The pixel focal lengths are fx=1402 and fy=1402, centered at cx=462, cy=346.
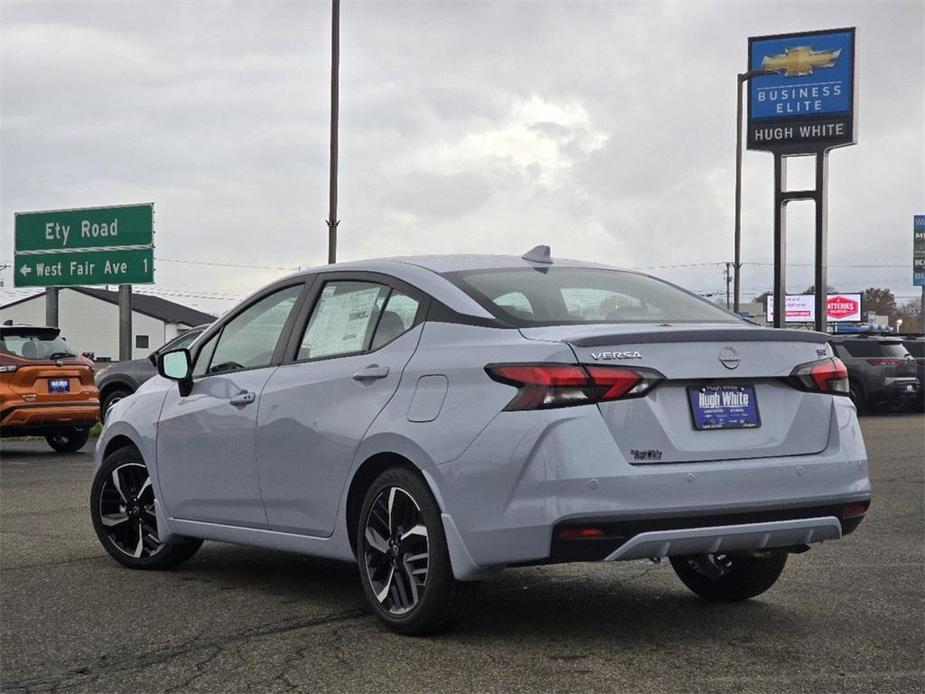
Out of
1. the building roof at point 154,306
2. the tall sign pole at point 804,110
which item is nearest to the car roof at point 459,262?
the tall sign pole at point 804,110

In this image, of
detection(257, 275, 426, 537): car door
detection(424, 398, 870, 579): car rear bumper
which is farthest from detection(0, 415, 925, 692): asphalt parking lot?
detection(257, 275, 426, 537): car door

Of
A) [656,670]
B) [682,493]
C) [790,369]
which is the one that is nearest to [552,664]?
[656,670]

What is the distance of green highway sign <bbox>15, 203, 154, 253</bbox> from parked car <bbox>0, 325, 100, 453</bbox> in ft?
32.3

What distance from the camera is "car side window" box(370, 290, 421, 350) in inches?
245

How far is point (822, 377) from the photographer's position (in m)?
5.92

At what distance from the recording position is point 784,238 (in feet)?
139

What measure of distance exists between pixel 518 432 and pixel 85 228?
25.1 metres

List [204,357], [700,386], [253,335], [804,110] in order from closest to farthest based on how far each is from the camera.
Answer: [700,386]
[253,335]
[204,357]
[804,110]

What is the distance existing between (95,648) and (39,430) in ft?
43.0

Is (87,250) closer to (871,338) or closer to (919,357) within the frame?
(871,338)

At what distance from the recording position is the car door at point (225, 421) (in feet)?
22.9

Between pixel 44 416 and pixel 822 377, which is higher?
pixel 822 377

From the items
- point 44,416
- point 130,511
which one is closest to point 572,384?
point 130,511

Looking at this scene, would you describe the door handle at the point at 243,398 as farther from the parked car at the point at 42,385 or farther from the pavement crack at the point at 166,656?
the parked car at the point at 42,385
